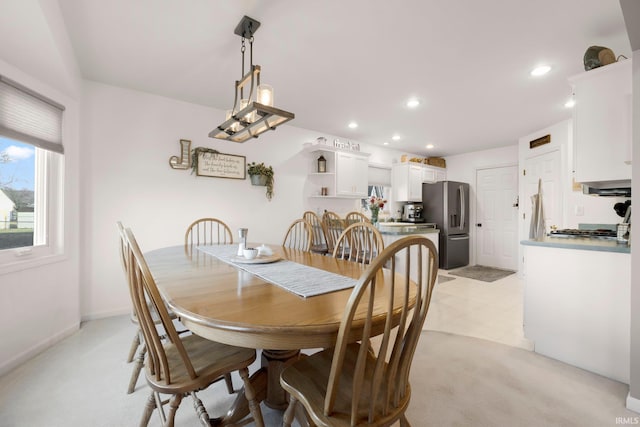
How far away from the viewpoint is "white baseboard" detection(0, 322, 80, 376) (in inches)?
73.9

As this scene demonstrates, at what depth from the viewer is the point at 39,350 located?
6.95 feet

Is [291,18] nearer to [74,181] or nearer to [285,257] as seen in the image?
[285,257]

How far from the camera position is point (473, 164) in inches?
223

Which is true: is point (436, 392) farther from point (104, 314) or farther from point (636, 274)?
point (104, 314)

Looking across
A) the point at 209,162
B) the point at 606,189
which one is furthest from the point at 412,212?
the point at 209,162

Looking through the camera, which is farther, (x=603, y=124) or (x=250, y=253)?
(x=603, y=124)

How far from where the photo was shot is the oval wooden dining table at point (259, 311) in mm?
836

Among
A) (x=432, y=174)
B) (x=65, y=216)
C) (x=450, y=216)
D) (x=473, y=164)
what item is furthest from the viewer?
(x=432, y=174)

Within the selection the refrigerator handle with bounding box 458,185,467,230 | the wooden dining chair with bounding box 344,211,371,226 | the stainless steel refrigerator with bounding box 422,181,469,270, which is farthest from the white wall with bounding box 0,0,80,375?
the refrigerator handle with bounding box 458,185,467,230

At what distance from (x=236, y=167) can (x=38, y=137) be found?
1810 millimetres

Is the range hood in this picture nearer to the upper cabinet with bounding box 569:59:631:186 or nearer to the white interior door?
the upper cabinet with bounding box 569:59:631:186

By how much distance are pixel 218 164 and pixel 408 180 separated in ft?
11.4

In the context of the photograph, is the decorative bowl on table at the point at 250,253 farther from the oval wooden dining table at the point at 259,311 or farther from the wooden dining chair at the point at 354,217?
the wooden dining chair at the point at 354,217

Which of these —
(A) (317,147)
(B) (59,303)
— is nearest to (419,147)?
(A) (317,147)
